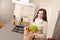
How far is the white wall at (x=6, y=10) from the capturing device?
2133 millimetres

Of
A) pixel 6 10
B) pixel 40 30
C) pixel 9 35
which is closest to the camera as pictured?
pixel 40 30

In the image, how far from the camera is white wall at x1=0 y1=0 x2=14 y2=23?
2.13 m

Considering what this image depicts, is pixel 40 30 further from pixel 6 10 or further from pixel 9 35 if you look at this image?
pixel 6 10

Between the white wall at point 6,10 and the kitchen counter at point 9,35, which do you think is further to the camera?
the white wall at point 6,10

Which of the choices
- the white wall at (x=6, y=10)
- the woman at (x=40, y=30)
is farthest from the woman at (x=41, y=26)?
the white wall at (x=6, y=10)

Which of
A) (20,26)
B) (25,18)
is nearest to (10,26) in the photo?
(20,26)

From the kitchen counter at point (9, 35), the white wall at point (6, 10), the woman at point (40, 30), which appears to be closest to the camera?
the woman at point (40, 30)

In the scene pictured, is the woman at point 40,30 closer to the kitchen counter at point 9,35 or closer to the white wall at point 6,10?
the kitchen counter at point 9,35

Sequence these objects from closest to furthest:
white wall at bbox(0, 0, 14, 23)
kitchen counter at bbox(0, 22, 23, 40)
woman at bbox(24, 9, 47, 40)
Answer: woman at bbox(24, 9, 47, 40), kitchen counter at bbox(0, 22, 23, 40), white wall at bbox(0, 0, 14, 23)

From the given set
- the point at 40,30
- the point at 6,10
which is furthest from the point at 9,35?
the point at 6,10

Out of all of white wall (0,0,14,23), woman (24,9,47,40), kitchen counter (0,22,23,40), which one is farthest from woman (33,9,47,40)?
white wall (0,0,14,23)

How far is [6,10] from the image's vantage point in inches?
85.4

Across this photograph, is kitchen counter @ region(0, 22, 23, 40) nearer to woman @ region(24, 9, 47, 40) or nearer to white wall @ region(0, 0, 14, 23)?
woman @ region(24, 9, 47, 40)

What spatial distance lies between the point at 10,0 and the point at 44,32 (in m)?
0.99
